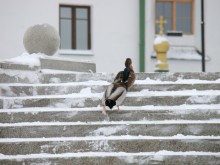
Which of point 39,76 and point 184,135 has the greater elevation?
point 39,76

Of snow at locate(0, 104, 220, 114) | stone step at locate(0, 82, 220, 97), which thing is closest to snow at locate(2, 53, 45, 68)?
stone step at locate(0, 82, 220, 97)

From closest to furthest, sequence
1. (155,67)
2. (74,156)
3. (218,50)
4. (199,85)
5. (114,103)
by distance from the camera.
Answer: (74,156) < (114,103) < (199,85) < (155,67) < (218,50)

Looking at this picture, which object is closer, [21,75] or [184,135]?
[184,135]

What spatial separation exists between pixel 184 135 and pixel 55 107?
214 cm

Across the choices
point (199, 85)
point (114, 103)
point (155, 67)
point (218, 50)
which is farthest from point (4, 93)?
point (218, 50)

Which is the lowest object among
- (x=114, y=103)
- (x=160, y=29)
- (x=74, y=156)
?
(x=74, y=156)

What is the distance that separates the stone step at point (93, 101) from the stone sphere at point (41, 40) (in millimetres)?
2565

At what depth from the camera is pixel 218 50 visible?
22.8 m

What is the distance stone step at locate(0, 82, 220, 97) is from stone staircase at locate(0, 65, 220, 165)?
0.02 metres

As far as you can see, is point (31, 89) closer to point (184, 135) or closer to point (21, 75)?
point (21, 75)

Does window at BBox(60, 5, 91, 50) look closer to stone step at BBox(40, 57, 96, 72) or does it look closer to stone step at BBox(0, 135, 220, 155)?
stone step at BBox(40, 57, 96, 72)

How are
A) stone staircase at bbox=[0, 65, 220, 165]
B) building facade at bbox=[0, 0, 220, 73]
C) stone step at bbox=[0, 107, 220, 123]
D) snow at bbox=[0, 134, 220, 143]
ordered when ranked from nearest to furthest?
stone staircase at bbox=[0, 65, 220, 165] < snow at bbox=[0, 134, 220, 143] < stone step at bbox=[0, 107, 220, 123] < building facade at bbox=[0, 0, 220, 73]

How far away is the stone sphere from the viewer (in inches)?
501

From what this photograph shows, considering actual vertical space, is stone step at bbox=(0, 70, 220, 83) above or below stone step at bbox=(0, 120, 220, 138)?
above
